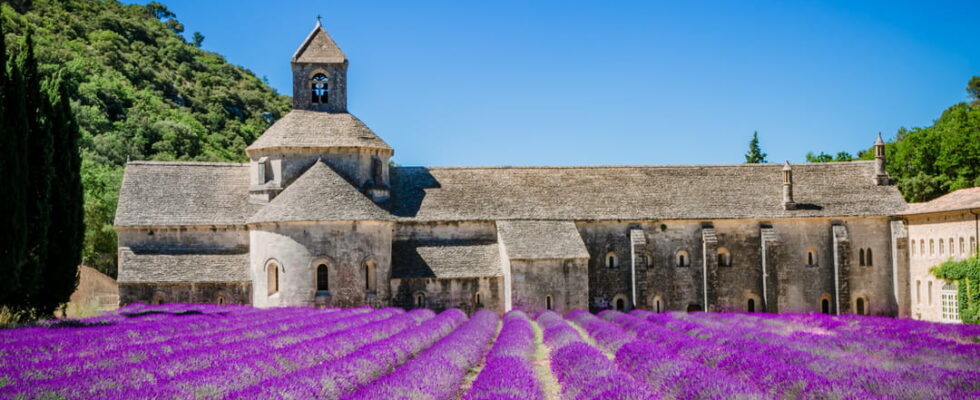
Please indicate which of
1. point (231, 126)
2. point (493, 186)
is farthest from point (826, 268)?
point (231, 126)

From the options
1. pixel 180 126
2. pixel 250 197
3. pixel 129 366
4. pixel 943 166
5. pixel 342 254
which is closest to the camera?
pixel 129 366

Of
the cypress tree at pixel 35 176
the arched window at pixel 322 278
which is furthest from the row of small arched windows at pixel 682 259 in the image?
the cypress tree at pixel 35 176

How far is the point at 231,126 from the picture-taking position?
10462 cm

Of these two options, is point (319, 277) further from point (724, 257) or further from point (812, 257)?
point (812, 257)

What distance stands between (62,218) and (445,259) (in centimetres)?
1877

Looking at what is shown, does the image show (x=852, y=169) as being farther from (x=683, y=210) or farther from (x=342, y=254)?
(x=342, y=254)

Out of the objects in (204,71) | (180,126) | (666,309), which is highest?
(204,71)

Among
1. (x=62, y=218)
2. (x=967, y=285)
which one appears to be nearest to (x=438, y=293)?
(x=62, y=218)

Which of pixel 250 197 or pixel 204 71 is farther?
pixel 204 71

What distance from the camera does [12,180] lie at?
24.3 metres

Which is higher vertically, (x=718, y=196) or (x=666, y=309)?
(x=718, y=196)

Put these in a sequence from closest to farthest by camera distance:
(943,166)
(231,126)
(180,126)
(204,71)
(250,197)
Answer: (250,197), (943,166), (180,126), (231,126), (204,71)

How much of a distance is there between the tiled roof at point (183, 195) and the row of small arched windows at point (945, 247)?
3313 centimetres

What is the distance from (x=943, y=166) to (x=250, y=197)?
49.3 metres
